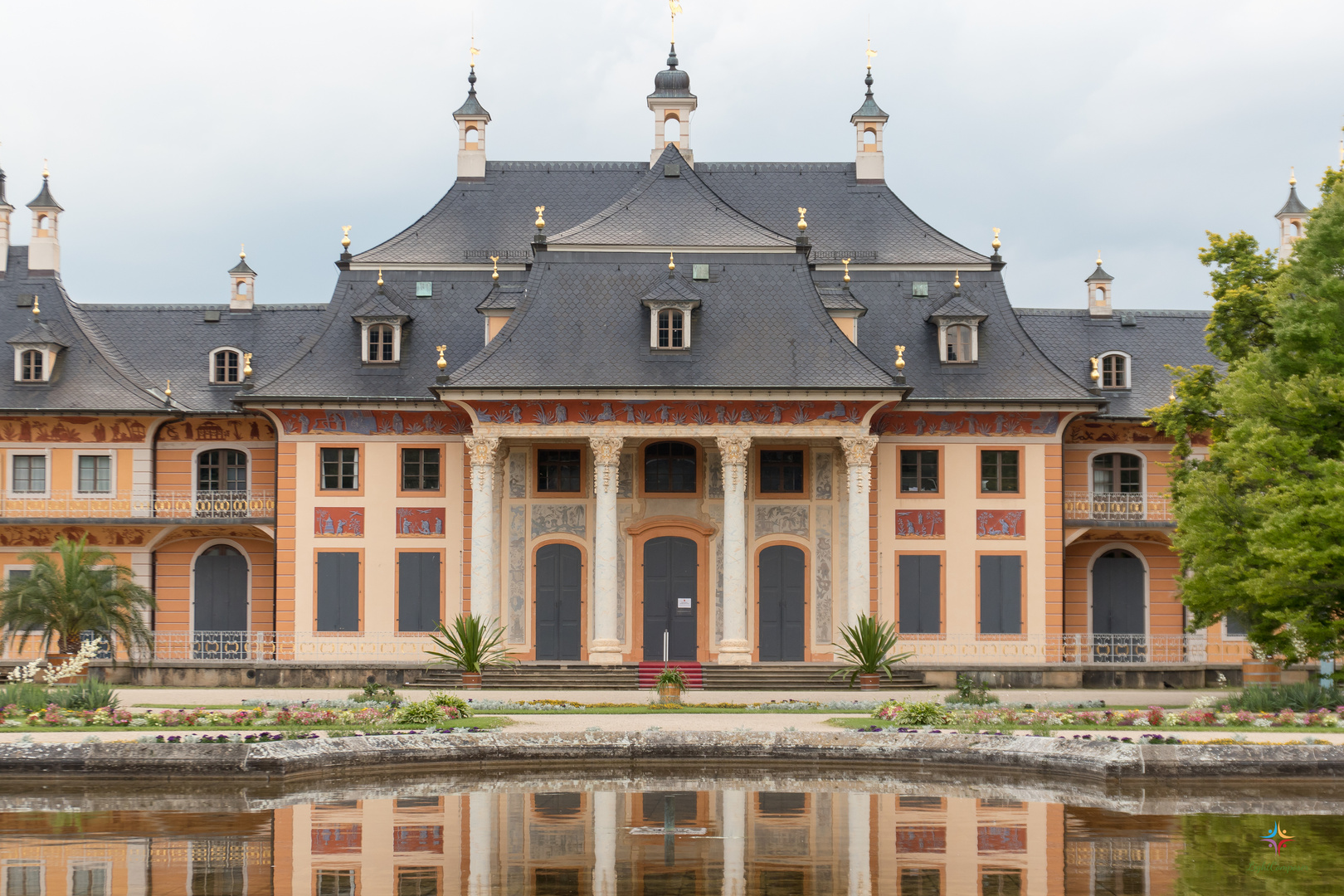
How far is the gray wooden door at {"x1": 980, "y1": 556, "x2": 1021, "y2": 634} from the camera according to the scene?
37.5m

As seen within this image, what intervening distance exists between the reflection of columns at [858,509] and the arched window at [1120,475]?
326 inches

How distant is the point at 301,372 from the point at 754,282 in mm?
12001

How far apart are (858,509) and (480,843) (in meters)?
23.3

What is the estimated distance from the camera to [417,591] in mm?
38000

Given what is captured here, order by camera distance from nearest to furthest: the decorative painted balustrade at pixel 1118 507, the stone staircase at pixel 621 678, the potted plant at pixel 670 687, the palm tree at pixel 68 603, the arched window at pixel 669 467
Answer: the potted plant at pixel 670 687, the palm tree at pixel 68 603, the stone staircase at pixel 621 678, the arched window at pixel 669 467, the decorative painted balustrade at pixel 1118 507

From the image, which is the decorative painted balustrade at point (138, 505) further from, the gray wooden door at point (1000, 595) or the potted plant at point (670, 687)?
the gray wooden door at point (1000, 595)

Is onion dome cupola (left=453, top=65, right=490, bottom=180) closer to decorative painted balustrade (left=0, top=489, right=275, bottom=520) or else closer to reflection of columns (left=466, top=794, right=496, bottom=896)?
decorative painted balustrade (left=0, top=489, right=275, bottom=520)

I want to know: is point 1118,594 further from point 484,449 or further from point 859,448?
point 484,449

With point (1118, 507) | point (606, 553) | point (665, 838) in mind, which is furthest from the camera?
point (1118, 507)

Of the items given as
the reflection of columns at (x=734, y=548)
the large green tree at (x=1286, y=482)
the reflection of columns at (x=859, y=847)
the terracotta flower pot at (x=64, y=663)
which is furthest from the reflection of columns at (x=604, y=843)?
the reflection of columns at (x=734, y=548)

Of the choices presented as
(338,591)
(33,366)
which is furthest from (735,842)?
(33,366)

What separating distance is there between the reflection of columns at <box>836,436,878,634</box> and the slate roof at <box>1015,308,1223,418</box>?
8.38 m

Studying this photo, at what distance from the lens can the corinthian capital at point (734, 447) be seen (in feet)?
115

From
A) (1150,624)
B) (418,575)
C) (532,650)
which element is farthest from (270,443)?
(1150,624)
